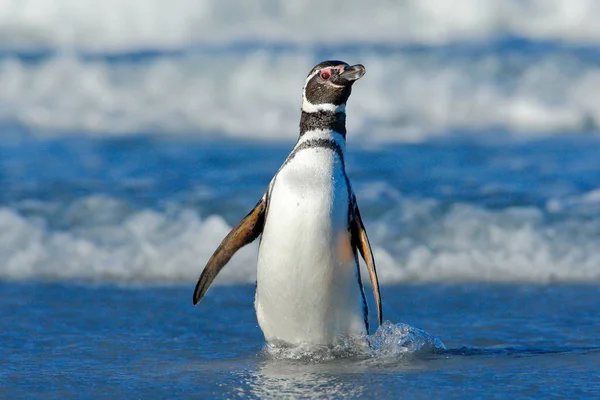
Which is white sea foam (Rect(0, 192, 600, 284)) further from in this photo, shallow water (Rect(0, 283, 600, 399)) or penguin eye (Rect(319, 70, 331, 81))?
penguin eye (Rect(319, 70, 331, 81))

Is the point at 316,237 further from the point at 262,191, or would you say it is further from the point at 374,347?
the point at 262,191

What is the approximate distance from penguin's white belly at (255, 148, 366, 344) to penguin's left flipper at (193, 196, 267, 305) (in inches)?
5.5

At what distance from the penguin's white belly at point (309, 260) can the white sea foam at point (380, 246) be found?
1724 mm

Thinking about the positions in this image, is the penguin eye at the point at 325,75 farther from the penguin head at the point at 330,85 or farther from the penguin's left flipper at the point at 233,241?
the penguin's left flipper at the point at 233,241

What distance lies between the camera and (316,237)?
415 cm

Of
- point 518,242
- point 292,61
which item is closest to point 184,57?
point 292,61

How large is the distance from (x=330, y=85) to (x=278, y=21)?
14.7m

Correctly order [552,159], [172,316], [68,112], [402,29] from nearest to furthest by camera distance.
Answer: [172,316] < [552,159] < [68,112] < [402,29]

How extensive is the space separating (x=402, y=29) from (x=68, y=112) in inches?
283

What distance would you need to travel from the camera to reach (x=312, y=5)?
62.1ft

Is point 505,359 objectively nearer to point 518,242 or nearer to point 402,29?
point 518,242

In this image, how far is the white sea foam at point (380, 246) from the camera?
609 centimetres

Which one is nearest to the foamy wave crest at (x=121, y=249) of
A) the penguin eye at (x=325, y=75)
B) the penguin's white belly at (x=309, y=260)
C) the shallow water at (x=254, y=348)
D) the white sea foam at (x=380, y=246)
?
the white sea foam at (x=380, y=246)

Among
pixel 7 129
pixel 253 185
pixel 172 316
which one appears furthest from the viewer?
pixel 7 129
